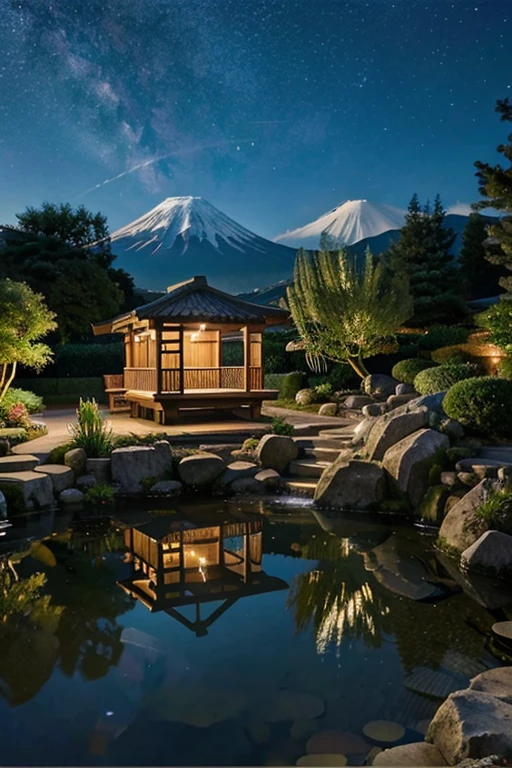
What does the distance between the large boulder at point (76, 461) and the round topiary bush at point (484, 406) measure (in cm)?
652

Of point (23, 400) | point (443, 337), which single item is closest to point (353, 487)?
point (23, 400)

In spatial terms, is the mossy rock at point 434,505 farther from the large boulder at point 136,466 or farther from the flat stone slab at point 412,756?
the flat stone slab at point 412,756

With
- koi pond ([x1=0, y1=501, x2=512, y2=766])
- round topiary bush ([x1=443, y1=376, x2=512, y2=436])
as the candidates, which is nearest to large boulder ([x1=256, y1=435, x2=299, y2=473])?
koi pond ([x1=0, y1=501, x2=512, y2=766])

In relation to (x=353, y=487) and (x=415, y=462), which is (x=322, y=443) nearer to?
(x=353, y=487)

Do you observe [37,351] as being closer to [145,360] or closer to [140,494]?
[145,360]

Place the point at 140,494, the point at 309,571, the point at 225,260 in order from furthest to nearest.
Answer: the point at 225,260 < the point at 140,494 < the point at 309,571

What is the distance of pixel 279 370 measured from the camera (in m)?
22.8

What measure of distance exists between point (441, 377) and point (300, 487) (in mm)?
5240

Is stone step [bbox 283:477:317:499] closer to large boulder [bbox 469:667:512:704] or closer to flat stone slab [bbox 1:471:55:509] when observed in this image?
flat stone slab [bbox 1:471:55:509]

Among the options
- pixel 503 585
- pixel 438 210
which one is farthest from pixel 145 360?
pixel 438 210

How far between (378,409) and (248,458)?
4.07 metres

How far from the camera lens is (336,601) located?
5.48 meters

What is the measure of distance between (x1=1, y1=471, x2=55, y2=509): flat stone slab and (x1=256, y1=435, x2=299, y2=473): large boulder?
3.77m

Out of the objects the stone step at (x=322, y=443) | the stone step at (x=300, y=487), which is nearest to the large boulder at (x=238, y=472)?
the stone step at (x=300, y=487)
